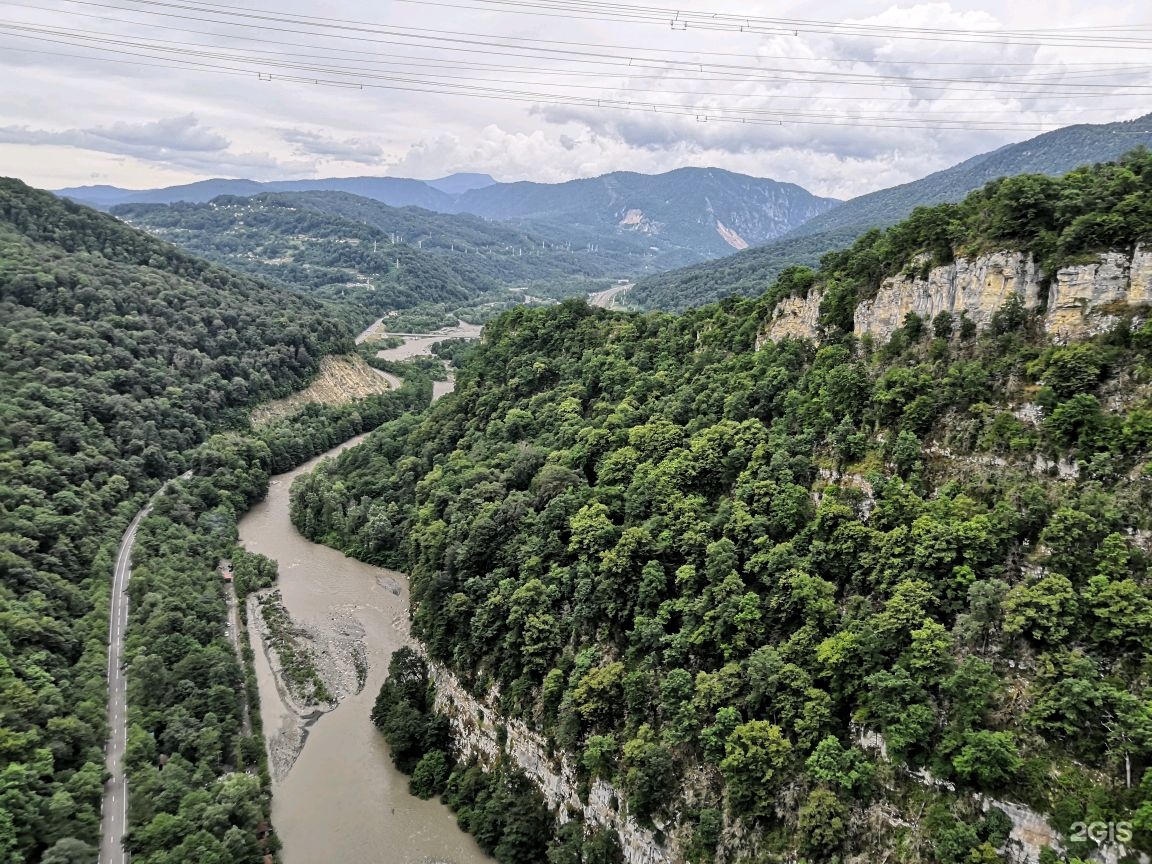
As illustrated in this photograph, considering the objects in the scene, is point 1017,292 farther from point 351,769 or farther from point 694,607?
point 351,769

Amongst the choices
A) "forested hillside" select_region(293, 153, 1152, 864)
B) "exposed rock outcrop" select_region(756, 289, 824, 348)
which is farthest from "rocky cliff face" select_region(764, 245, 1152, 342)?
"exposed rock outcrop" select_region(756, 289, 824, 348)

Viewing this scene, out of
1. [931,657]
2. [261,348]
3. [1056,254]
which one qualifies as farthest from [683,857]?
[261,348]

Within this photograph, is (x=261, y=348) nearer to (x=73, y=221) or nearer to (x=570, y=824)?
(x=73, y=221)

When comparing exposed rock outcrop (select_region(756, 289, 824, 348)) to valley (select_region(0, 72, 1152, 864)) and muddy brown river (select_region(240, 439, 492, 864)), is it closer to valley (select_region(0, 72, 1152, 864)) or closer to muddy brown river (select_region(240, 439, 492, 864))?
valley (select_region(0, 72, 1152, 864))

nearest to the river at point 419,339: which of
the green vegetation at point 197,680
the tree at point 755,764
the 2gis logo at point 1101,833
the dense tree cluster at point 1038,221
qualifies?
the green vegetation at point 197,680

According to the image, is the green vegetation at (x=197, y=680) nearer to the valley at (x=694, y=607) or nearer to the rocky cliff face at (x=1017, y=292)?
the valley at (x=694, y=607)
